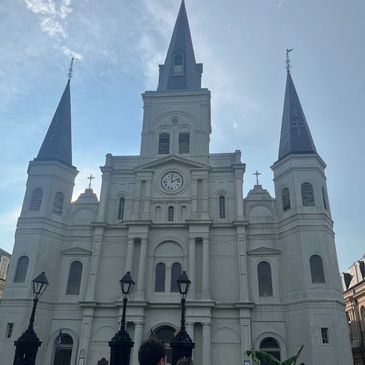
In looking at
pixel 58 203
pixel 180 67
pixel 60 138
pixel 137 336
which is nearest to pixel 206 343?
pixel 137 336

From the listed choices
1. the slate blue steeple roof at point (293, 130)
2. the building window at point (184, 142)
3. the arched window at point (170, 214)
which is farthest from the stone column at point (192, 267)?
the slate blue steeple roof at point (293, 130)

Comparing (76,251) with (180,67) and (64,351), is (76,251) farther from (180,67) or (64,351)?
(180,67)

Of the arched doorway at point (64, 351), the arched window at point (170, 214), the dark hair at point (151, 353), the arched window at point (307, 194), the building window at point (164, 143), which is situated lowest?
the dark hair at point (151, 353)

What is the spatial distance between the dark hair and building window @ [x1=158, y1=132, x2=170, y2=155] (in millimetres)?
27418

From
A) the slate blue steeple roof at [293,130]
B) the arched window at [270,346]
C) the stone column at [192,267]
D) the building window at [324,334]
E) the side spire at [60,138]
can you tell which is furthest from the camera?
the side spire at [60,138]

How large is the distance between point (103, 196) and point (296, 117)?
16.2m

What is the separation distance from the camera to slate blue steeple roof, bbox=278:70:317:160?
28734 millimetres

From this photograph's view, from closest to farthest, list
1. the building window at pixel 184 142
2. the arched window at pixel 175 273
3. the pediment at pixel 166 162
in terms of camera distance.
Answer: the arched window at pixel 175 273
the pediment at pixel 166 162
the building window at pixel 184 142

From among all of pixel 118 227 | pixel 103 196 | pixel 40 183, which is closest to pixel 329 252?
pixel 118 227

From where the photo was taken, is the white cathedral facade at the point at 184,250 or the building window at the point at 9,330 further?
the building window at the point at 9,330

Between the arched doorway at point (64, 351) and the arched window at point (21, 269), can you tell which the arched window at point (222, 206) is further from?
the arched window at point (21, 269)

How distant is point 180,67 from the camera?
120 feet

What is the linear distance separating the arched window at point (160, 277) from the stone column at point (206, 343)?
13.0ft

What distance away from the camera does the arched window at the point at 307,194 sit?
87.8ft
